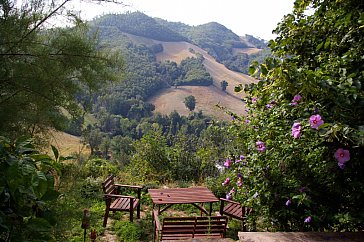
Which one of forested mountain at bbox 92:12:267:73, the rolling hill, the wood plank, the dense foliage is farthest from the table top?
forested mountain at bbox 92:12:267:73

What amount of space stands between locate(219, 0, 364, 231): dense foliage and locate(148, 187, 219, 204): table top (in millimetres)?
2319

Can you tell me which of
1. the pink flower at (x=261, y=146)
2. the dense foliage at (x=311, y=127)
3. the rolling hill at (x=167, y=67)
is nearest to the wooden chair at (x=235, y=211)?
the dense foliage at (x=311, y=127)

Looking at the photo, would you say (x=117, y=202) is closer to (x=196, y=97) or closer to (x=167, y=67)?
(x=196, y=97)

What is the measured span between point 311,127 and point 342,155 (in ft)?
0.59

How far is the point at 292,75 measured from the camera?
1379 mm

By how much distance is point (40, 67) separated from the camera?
2090mm

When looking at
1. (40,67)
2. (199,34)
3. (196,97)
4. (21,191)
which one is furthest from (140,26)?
(21,191)

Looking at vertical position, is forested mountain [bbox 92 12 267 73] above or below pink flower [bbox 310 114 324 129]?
above

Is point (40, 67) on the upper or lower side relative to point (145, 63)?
lower

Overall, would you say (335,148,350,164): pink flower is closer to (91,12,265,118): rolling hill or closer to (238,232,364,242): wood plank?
(238,232,364,242): wood plank

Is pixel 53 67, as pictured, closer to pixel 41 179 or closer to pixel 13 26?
pixel 13 26

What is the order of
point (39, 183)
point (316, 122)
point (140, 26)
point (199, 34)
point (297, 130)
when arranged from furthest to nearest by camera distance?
point (199, 34) < point (140, 26) < point (297, 130) < point (316, 122) < point (39, 183)

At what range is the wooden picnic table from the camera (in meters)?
4.41

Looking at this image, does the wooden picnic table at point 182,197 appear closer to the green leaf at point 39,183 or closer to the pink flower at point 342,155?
the pink flower at point 342,155
